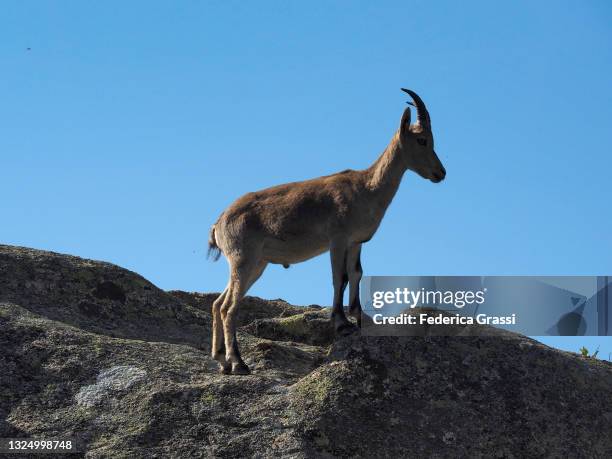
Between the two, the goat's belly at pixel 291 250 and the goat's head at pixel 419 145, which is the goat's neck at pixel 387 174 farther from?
the goat's belly at pixel 291 250

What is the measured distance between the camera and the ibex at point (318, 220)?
13570 mm

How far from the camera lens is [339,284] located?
13188mm

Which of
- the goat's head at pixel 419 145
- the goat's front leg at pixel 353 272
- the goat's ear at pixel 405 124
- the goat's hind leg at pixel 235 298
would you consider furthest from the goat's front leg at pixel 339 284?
the goat's ear at pixel 405 124

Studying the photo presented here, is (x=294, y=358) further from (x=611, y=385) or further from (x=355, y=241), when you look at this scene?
(x=611, y=385)

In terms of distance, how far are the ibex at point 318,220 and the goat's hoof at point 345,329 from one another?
0.42 meters

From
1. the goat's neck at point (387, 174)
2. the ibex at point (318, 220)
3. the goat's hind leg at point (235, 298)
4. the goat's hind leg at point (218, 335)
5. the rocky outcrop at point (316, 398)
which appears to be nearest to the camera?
the rocky outcrop at point (316, 398)

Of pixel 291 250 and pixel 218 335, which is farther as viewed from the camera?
pixel 291 250

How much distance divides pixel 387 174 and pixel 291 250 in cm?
169

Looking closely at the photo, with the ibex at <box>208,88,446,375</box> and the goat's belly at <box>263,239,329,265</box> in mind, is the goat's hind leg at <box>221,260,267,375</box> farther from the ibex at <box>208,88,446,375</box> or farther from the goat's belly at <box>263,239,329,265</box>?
the goat's belly at <box>263,239,329,265</box>

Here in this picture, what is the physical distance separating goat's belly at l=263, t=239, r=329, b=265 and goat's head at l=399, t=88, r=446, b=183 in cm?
181

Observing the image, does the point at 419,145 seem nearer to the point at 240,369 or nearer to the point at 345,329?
the point at 345,329

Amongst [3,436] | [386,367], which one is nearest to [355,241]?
[386,367]

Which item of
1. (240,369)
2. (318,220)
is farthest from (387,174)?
(240,369)

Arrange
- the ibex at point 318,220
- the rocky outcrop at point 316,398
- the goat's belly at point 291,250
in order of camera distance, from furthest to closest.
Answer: the goat's belly at point 291,250 < the ibex at point 318,220 < the rocky outcrop at point 316,398
